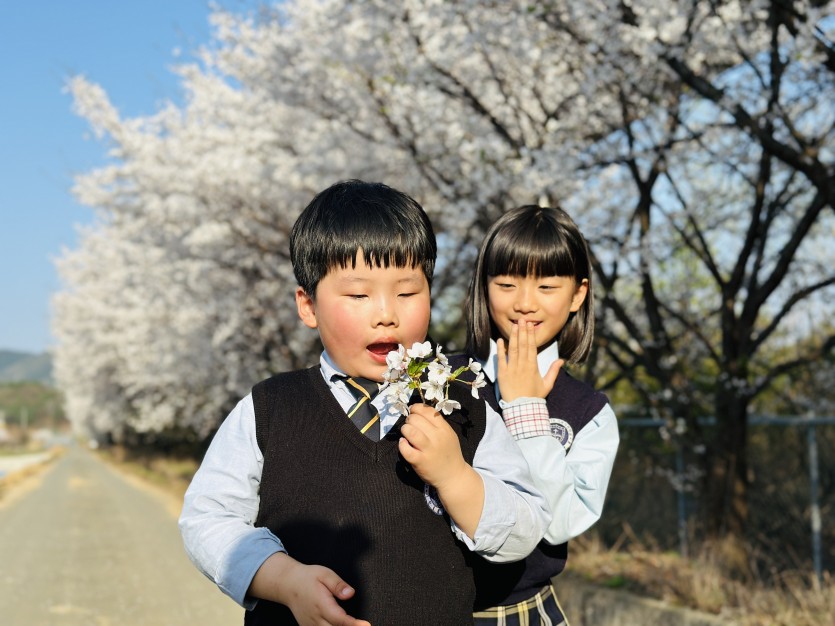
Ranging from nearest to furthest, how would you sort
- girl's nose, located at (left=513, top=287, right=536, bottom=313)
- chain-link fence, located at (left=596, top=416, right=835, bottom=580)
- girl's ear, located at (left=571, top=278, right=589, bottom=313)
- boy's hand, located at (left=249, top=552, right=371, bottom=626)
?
boy's hand, located at (left=249, top=552, right=371, bottom=626) < girl's nose, located at (left=513, top=287, right=536, bottom=313) < girl's ear, located at (left=571, top=278, right=589, bottom=313) < chain-link fence, located at (left=596, top=416, right=835, bottom=580)

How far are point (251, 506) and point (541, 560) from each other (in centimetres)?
76

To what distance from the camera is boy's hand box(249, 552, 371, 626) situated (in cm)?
152

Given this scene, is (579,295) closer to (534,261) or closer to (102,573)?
(534,261)

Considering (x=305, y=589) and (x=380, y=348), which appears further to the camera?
(x=380, y=348)

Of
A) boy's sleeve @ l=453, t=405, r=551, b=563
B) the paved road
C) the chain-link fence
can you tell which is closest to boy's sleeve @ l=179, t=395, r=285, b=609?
boy's sleeve @ l=453, t=405, r=551, b=563

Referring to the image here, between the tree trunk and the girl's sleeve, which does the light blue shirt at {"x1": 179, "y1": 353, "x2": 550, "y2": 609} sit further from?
the tree trunk

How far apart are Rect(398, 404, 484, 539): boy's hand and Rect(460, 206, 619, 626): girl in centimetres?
35

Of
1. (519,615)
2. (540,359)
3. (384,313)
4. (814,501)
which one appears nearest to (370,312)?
(384,313)

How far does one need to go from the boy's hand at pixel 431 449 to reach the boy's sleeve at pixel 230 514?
0.29 metres

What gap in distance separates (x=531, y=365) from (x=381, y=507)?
581 mm

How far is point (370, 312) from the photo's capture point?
1.82m

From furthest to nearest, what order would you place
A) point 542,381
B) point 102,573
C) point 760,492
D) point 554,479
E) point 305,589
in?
point 102,573
point 760,492
point 542,381
point 554,479
point 305,589

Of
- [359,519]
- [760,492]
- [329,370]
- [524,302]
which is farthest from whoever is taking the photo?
[760,492]

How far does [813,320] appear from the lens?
7.43 m
